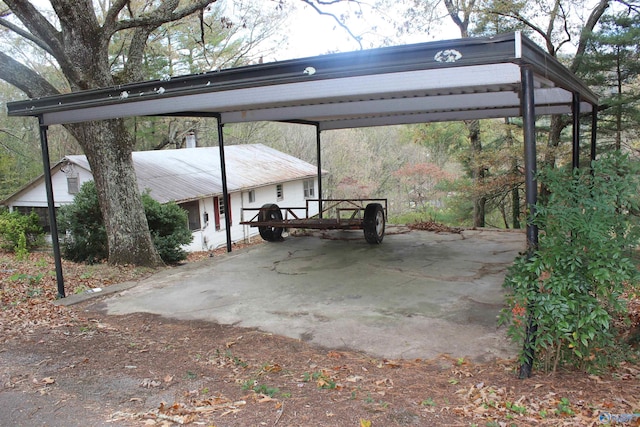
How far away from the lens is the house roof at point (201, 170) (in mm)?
16562

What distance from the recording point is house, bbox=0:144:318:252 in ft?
55.6

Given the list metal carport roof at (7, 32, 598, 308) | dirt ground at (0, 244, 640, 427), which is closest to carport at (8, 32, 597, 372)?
metal carport roof at (7, 32, 598, 308)

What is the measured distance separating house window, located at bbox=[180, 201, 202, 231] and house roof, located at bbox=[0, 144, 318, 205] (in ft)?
2.13

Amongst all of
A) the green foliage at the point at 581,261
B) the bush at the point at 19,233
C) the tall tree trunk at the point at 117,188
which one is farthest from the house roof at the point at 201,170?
the green foliage at the point at 581,261

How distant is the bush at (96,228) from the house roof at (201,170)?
248cm

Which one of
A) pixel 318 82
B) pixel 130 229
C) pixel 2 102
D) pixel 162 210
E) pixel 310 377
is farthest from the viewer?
pixel 2 102

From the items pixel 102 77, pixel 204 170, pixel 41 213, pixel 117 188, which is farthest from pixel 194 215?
pixel 102 77

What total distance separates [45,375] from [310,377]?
7.37 ft

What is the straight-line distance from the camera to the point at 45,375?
404 cm

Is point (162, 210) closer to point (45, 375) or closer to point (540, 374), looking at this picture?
point (45, 375)

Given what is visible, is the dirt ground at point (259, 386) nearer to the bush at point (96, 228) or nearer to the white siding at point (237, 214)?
the bush at point (96, 228)

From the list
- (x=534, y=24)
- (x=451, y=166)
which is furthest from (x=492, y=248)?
(x=451, y=166)

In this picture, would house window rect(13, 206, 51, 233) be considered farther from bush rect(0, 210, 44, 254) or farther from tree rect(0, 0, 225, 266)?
tree rect(0, 0, 225, 266)

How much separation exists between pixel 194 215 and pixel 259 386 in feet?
48.6
